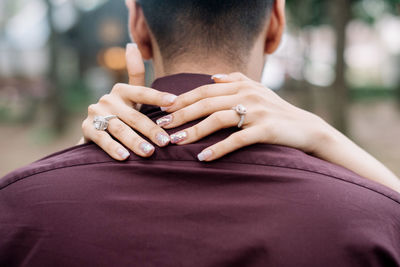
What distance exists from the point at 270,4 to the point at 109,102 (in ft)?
2.47

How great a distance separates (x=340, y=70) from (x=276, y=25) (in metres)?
7.84

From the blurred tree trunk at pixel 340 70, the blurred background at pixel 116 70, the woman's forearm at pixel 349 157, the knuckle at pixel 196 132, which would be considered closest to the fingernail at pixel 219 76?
the knuckle at pixel 196 132

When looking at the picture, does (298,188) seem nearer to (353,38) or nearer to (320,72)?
(320,72)

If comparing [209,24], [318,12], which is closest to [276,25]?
[209,24]

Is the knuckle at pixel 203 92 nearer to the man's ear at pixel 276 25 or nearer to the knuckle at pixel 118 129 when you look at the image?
the knuckle at pixel 118 129

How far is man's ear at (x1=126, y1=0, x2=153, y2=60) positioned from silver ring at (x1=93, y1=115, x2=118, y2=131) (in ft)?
1.27

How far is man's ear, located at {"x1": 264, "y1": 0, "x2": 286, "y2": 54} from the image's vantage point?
1.63 m

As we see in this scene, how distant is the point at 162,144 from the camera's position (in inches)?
51.5

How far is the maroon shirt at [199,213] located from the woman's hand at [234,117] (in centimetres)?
5

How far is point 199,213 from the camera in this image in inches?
48.0

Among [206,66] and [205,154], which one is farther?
[206,66]

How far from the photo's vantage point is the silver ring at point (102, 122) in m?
1.45

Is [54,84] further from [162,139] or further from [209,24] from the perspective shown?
Result: [162,139]

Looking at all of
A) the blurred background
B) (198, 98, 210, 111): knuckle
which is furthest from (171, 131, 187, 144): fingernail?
the blurred background
